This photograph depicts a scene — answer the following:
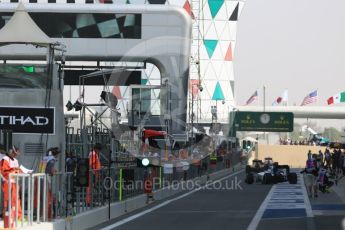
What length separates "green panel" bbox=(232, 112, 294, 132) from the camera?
354 feet

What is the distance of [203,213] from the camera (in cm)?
2644

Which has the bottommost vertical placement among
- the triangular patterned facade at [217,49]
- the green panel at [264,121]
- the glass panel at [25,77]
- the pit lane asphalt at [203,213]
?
the pit lane asphalt at [203,213]

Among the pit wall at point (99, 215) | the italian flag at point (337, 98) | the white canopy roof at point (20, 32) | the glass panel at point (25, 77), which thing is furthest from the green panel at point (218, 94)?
the glass panel at point (25, 77)

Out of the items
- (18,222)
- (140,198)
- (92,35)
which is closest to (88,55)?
(92,35)

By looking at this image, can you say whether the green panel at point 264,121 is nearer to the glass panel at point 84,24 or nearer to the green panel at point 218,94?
the green panel at point 218,94

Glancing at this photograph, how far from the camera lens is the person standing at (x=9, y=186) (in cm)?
1658

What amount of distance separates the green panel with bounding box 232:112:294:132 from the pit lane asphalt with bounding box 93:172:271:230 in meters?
70.3

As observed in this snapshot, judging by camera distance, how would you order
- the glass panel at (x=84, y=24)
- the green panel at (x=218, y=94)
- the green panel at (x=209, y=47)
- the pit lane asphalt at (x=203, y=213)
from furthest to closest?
1. the green panel at (x=218, y=94)
2. the green panel at (x=209, y=47)
3. the glass panel at (x=84, y=24)
4. the pit lane asphalt at (x=203, y=213)

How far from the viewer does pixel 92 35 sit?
4684 centimetres

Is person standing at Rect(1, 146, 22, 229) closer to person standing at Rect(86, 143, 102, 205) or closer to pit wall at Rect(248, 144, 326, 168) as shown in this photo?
person standing at Rect(86, 143, 102, 205)

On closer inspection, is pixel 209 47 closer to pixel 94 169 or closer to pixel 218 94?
pixel 218 94

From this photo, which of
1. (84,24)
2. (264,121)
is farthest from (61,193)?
(264,121)

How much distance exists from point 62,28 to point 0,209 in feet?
95.0

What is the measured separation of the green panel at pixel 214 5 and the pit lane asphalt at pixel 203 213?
105492 millimetres
